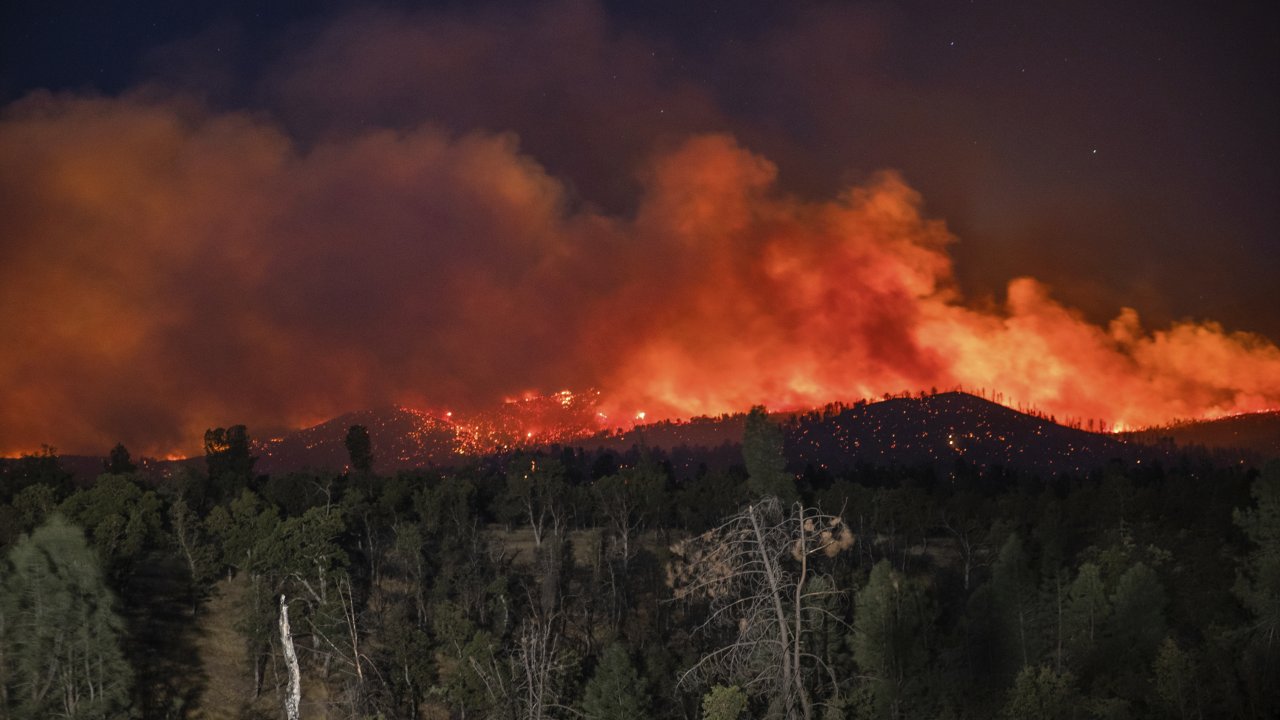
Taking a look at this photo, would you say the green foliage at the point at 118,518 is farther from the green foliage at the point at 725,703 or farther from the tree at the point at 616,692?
the green foliage at the point at 725,703

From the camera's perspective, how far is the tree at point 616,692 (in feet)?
204

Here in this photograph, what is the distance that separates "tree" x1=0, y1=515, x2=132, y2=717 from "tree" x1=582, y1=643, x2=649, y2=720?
86.3 feet

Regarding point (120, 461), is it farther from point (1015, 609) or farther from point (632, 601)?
point (1015, 609)

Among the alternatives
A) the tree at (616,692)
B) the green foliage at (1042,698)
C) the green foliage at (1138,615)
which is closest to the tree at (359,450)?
the tree at (616,692)

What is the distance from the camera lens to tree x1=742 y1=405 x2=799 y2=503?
383 feet

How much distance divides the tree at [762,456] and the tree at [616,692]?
50.4 m

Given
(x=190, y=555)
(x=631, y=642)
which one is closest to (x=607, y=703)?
(x=631, y=642)

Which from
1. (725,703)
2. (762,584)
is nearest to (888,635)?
(725,703)

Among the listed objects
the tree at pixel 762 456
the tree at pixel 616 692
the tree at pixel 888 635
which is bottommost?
the tree at pixel 616 692

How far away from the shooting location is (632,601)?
100688 mm

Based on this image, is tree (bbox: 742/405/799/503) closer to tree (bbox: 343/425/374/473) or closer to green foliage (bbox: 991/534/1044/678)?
green foliage (bbox: 991/534/1044/678)

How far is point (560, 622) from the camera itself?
94.0 m

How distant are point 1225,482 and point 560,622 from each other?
8959cm

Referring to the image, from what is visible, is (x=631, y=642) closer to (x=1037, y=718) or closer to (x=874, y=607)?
(x=874, y=607)
